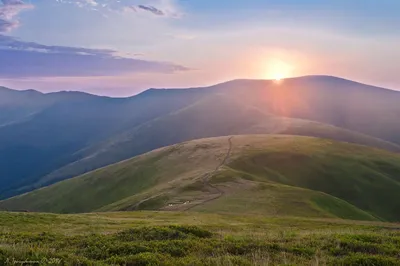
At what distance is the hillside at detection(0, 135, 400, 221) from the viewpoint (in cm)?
8412

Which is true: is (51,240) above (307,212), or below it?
above

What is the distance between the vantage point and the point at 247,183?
322 ft

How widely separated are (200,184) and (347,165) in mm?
65112

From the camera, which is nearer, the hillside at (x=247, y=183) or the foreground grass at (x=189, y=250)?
the foreground grass at (x=189, y=250)

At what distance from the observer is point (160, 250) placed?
53.2ft

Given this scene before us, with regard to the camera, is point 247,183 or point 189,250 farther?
point 247,183

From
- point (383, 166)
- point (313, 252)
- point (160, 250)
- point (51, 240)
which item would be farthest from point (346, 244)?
point (383, 166)

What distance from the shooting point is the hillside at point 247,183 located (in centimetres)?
8412

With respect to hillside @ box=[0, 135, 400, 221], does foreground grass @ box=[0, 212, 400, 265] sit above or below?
above

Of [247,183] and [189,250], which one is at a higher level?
[189,250]

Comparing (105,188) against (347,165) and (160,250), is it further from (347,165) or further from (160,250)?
(160,250)

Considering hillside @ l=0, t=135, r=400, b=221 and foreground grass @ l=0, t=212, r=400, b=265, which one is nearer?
foreground grass @ l=0, t=212, r=400, b=265

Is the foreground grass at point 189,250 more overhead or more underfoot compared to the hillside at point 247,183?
more overhead

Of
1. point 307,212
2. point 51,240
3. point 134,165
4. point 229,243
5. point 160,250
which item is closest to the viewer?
point 160,250
